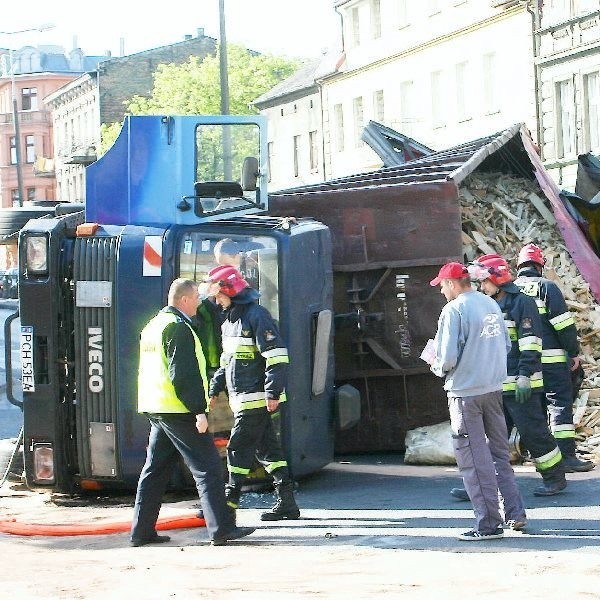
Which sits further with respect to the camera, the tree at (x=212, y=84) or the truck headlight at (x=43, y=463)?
the tree at (x=212, y=84)

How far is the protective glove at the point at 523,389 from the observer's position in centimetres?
1036

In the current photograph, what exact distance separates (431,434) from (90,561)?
4450 mm

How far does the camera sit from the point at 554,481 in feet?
34.4

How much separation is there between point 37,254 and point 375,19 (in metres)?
39.6

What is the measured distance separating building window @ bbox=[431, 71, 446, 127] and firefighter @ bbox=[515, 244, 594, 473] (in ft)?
110

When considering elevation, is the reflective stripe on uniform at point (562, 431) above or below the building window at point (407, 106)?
below

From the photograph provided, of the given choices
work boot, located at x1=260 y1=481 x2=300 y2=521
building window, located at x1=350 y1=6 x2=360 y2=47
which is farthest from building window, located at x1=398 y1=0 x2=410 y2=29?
work boot, located at x1=260 y1=481 x2=300 y2=521

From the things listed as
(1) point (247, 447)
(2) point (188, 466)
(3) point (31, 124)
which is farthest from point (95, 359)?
(3) point (31, 124)

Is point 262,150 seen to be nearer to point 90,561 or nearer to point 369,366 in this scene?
point 369,366

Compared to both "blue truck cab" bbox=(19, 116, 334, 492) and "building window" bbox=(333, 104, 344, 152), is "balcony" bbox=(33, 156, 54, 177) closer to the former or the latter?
"building window" bbox=(333, 104, 344, 152)

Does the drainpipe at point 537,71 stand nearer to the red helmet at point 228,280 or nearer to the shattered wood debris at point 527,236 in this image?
the shattered wood debris at point 527,236

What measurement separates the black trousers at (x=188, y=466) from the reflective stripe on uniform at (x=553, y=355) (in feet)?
10.4

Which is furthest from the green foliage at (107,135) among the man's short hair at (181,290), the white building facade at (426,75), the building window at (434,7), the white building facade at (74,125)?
the man's short hair at (181,290)

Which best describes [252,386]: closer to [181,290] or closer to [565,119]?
[181,290]
